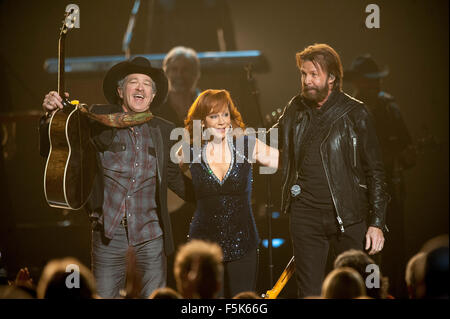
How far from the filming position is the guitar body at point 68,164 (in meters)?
3.48

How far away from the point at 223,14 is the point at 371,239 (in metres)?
4.04

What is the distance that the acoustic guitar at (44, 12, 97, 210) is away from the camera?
3477 mm

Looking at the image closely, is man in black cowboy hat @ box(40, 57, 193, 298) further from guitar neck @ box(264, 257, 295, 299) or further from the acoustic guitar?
guitar neck @ box(264, 257, 295, 299)

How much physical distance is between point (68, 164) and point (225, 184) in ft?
3.47

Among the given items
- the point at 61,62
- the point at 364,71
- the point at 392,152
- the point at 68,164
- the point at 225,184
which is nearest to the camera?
the point at 68,164

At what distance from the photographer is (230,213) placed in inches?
144

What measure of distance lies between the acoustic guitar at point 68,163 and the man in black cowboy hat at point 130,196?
7 centimetres

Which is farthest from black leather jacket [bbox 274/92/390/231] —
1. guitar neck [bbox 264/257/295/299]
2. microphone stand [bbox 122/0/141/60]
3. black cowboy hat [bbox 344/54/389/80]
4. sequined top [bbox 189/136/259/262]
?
microphone stand [bbox 122/0/141/60]

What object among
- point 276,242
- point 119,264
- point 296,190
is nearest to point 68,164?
point 119,264

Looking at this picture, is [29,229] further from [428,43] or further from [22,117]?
[428,43]

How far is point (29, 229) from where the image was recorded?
631cm

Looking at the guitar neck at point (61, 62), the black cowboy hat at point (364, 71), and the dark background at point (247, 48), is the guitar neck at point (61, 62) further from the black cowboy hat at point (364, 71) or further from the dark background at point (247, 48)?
the black cowboy hat at point (364, 71)

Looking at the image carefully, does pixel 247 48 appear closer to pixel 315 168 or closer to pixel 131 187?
pixel 315 168

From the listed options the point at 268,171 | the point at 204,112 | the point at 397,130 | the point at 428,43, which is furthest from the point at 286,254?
the point at 428,43
